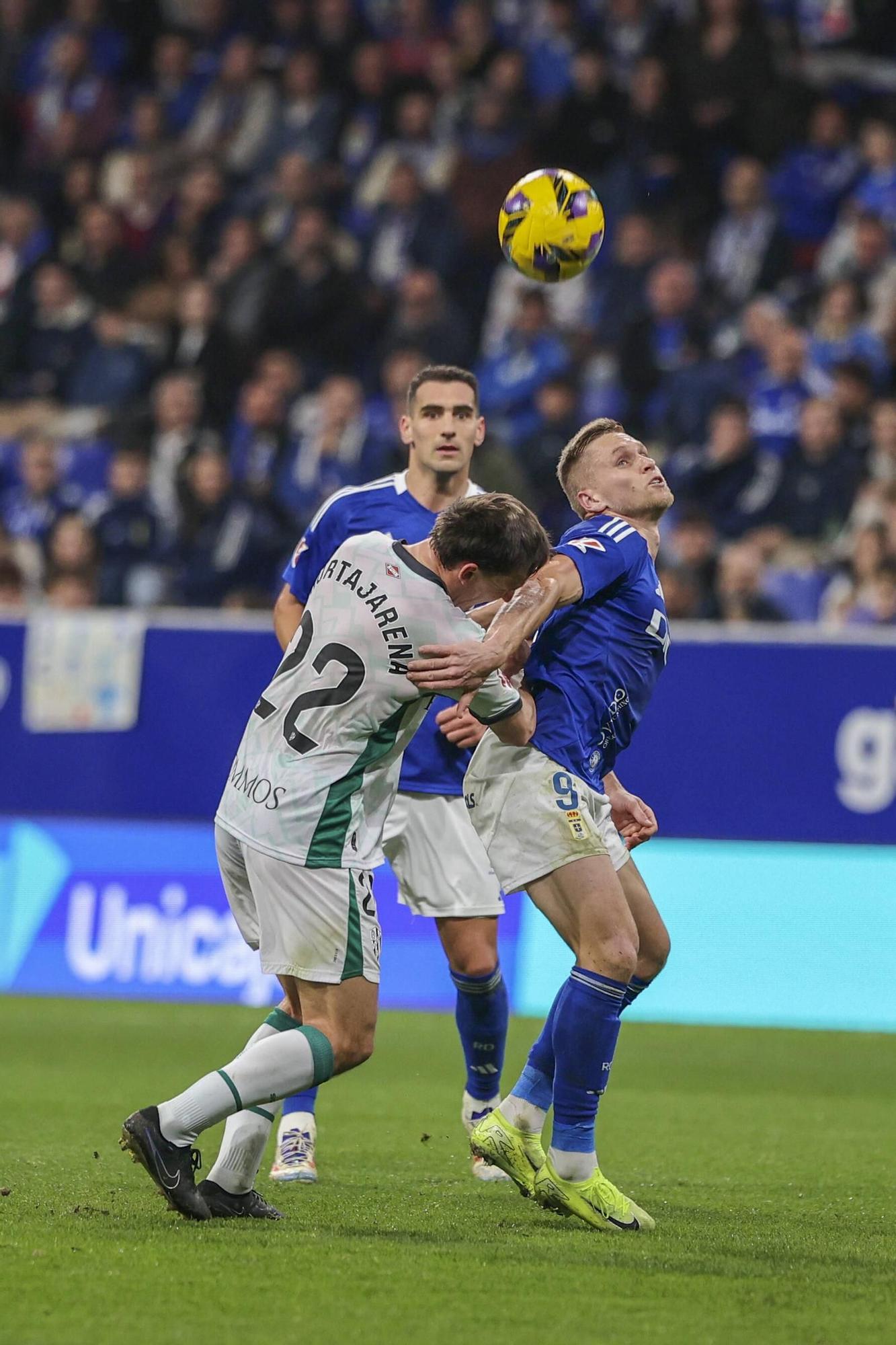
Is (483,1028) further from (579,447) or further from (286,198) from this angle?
(286,198)

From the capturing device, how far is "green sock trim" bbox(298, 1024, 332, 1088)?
475 cm

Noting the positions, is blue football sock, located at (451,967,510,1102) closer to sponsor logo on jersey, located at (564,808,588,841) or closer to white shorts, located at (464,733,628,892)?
white shorts, located at (464,733,628,892)

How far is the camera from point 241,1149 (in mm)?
4891

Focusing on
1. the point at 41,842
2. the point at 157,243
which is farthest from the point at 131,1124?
the point at 157,243

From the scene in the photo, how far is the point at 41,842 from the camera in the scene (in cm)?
1062

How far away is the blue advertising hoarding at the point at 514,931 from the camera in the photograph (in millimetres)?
9469

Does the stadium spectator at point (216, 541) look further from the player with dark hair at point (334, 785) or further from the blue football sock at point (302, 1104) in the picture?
the player with dark hair at point (334, 785)

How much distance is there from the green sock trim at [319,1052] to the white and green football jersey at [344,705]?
0.42m

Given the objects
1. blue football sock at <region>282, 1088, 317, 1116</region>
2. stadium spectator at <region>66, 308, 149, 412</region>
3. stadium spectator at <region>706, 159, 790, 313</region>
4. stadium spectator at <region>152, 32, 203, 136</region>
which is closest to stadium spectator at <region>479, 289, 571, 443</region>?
stadium spectator at <region>706, 159, 790, 313</region>

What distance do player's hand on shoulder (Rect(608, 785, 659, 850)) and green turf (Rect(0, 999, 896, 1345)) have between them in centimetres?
106

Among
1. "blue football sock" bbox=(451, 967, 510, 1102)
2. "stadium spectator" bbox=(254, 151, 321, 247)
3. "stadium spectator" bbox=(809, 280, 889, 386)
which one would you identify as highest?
"stadium spectator" bbox=(254, 151, 321, 247)

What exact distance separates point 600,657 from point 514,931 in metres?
4.76

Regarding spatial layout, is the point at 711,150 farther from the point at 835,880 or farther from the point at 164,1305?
the point at 164,1305

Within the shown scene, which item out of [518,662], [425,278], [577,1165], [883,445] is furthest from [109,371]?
[577,1165]
